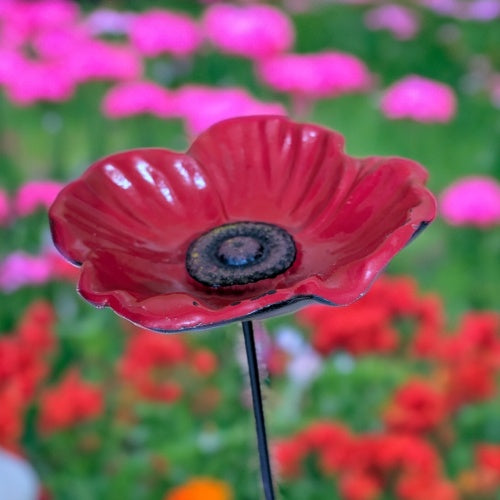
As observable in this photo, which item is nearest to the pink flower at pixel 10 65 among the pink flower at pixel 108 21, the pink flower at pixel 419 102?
the pink flower at pixel 108 21

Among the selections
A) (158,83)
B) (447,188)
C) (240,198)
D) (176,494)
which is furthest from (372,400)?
(158,83)

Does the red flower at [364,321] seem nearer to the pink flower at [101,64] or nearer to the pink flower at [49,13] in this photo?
the pink flower at [101,64]

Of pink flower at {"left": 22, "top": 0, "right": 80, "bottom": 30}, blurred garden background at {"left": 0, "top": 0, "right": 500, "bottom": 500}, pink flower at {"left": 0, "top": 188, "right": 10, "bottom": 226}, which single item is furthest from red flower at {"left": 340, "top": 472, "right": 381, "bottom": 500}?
pink flower at {"left": 22, "top": 0, "right": 80, "bottom": 30}

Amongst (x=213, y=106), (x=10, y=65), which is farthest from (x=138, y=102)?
(x=10, y=65)

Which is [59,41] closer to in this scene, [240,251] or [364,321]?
[364,321]

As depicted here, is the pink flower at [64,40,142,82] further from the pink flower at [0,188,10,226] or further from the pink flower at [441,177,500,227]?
the pink flower at [441,177,500,227]

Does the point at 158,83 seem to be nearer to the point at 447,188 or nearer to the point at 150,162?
the point at 447,188
